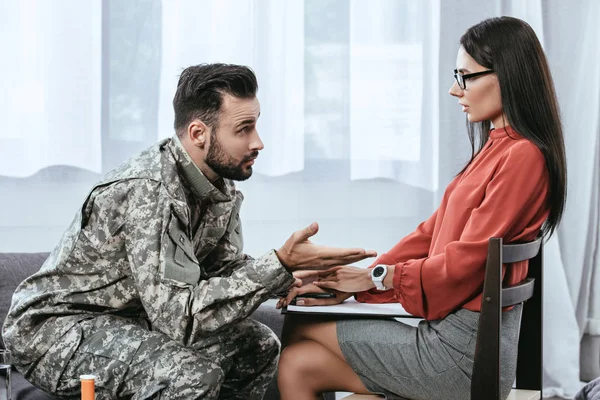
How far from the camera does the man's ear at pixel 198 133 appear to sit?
74.4 inches

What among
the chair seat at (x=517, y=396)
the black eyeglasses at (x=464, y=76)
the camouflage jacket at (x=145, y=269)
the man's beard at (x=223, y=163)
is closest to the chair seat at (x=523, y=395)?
the chair seat at (x=517, y=396)

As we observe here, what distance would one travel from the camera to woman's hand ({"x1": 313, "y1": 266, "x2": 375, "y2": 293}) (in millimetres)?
1772

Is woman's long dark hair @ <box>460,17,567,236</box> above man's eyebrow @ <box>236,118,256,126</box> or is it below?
above

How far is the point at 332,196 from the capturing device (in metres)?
3.18

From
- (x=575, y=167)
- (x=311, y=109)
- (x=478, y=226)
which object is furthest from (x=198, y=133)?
(x=575, y=167)

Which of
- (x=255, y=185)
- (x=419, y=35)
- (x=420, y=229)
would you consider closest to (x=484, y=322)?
(x=420, y=229)

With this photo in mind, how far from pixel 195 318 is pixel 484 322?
592 millimetres

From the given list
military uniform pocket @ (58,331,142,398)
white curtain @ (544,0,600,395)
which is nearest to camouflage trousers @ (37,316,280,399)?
military uniform pocket @ (58,331,142,398)

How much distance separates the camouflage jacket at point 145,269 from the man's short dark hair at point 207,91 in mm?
81

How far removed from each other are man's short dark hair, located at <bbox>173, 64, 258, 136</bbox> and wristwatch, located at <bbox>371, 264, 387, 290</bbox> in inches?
20.0

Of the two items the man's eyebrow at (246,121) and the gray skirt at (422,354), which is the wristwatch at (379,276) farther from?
the man's eyebrow at (246,121)

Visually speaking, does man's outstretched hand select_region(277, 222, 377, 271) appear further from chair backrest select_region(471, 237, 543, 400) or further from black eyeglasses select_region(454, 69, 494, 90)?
black eyeglasses select_region(454, 69, 494, 90)

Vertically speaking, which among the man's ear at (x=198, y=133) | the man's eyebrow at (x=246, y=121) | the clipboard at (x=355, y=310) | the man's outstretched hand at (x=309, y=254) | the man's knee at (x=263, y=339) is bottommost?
the man's knee at (x=263, y=339)

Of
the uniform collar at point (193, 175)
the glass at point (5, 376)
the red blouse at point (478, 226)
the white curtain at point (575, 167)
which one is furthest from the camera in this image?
the white curtain at point (575, 167)
